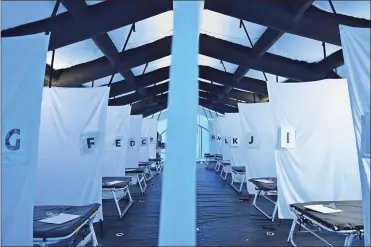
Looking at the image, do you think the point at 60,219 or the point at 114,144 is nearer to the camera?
the point at 60,219

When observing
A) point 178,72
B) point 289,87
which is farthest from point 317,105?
point 178,72

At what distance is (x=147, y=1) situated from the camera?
3443 millimetres

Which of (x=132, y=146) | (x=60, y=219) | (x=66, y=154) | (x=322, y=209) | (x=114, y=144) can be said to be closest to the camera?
(x=60, y=219)

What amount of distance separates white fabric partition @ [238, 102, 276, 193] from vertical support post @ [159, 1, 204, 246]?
4.40 meters

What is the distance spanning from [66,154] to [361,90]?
2812mm

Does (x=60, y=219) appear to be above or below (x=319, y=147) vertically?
below

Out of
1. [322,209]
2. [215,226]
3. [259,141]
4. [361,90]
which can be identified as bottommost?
[215,226]

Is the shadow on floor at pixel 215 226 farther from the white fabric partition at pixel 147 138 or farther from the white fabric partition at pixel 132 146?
the white fabric partition at pixel 147 138

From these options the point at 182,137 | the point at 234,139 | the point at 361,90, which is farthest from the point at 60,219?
the point at 234,139

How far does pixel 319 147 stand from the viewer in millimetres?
3445

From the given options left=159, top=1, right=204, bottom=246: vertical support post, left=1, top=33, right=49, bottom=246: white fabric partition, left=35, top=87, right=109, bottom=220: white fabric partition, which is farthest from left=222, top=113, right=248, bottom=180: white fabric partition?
left=159, top=1, right=204, bottom=246: vertical support post

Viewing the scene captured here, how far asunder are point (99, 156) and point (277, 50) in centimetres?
299

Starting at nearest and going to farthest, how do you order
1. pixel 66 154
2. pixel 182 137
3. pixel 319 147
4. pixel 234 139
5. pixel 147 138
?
pixel 182 137, pixel 66 154, pixel 319 147, pixel 234 139, pixel 147 138

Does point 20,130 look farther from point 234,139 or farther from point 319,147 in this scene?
point 234,139
